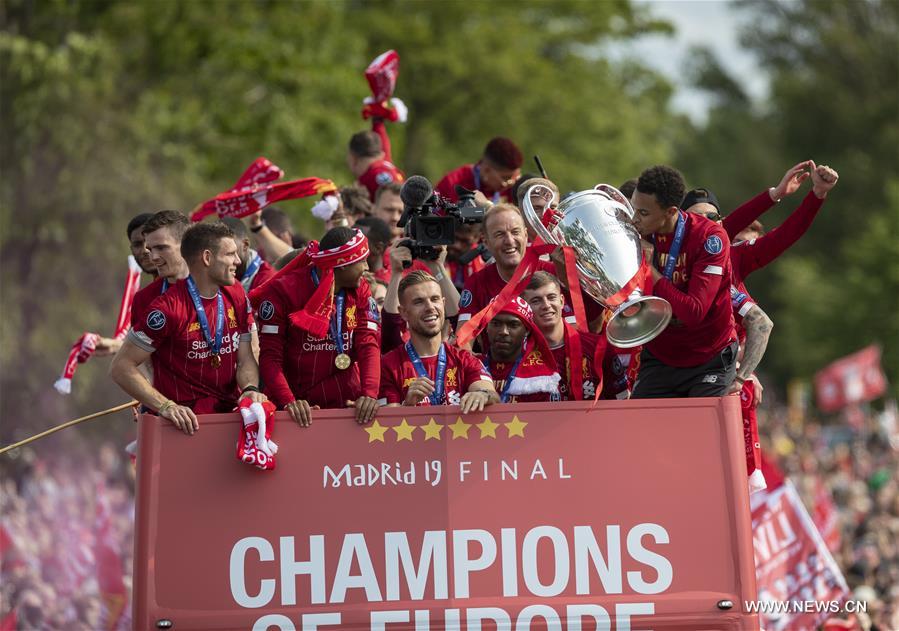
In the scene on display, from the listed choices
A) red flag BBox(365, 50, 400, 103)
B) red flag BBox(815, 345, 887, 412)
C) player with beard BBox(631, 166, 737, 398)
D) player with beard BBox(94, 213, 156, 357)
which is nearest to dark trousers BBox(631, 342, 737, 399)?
player with beard BBox(631, 166, 737, 398)

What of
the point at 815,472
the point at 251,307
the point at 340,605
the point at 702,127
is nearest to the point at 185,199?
the point at 815,472

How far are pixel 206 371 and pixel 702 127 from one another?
7019 cm

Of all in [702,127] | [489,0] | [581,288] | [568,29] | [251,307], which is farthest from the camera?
[702,127]

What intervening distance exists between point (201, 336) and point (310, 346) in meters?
0.56

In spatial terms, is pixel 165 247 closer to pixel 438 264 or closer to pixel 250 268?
pixel 438 264

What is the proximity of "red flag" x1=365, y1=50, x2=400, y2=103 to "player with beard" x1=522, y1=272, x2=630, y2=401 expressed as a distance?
4225 millimetres

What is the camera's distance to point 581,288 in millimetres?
7387

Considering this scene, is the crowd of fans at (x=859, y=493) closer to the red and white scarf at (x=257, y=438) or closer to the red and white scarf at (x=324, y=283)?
the red and white scarf at (x=324, y=283)

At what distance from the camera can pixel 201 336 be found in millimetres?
7484

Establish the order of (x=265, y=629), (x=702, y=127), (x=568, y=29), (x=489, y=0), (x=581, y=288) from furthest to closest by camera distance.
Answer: (x=702, y=127)
(x=568, y=29)
(x=489, y=0)
(x=581, y=288)
(x=265, y=629)

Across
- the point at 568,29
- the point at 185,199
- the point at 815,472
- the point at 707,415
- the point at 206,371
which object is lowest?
the point at 707,415

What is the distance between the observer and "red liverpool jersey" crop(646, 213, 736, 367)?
7160mm

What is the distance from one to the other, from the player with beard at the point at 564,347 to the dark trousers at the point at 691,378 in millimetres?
247

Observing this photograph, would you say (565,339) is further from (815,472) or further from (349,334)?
(815,472)
